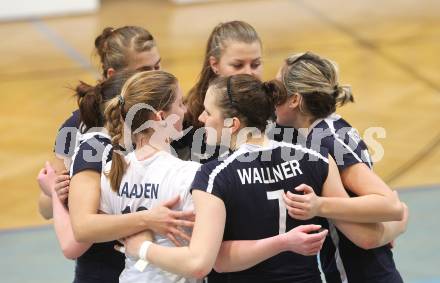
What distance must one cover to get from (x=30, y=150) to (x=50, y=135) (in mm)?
334

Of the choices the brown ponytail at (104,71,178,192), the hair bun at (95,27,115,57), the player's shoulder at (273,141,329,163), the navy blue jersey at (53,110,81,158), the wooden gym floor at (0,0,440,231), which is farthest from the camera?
the wooden gym floor at (0,0,440,231)

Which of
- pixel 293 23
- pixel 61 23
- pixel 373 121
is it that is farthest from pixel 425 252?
pixel 61 23

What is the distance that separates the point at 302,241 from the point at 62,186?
43.8 inches

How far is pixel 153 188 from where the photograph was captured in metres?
3.30

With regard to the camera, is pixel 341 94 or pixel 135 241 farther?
pixel 341 94

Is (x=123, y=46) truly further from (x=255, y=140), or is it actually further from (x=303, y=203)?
(x=303, y=203)

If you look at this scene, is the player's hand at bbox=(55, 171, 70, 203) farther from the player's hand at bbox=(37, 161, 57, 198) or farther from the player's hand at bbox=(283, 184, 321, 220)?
the player's hand at bbox=(283, 184, 321, 220)

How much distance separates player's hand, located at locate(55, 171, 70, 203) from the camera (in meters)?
3.71

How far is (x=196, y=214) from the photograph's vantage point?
3.12 m

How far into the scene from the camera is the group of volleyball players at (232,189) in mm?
3170

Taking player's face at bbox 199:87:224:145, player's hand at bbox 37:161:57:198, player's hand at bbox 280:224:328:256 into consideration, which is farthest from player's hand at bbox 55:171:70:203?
player's hand at bbox 280:224:328:256

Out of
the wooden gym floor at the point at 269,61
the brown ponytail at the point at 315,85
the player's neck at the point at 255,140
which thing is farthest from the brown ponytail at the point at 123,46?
the wooden gym floor at the point at 269,61

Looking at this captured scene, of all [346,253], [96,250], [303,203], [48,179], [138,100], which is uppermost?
[138,100]

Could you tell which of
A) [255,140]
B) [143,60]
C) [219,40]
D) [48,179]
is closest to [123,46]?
[143,60]
